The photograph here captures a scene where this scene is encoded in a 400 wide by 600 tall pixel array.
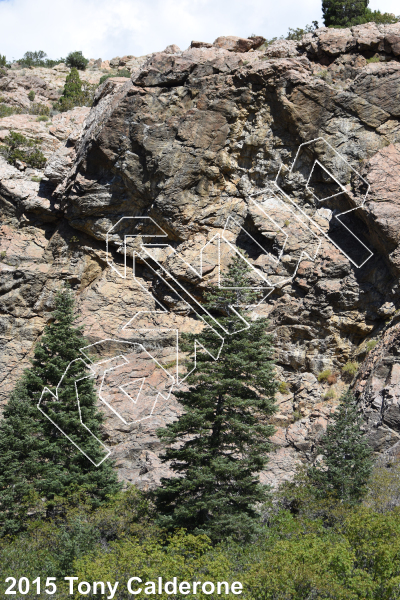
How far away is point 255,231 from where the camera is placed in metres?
28.5

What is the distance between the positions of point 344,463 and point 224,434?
3.93 metres

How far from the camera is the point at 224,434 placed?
757 inches

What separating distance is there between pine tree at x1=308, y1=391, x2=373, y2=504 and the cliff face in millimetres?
3866

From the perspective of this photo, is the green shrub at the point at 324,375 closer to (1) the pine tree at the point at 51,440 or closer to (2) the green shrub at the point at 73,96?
(1) the pine tree at the point at 51,440

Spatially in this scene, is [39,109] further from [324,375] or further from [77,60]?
[324,375]

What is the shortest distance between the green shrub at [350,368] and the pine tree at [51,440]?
10457 mm

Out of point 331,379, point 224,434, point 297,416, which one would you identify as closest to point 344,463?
point 224,434

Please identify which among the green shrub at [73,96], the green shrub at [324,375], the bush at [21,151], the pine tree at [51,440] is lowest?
the pine tree at [51,440]

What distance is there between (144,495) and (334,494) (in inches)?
245

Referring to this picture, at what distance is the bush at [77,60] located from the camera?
64.2 metres

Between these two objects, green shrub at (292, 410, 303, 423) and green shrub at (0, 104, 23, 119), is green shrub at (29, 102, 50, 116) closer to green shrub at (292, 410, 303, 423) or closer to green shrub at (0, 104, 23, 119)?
green shrub at (0, 104, 23, 119)

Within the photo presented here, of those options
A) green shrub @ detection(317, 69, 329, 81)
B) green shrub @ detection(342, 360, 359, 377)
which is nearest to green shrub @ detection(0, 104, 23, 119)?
green shrub @ detection(317, 69, 329, 81)
